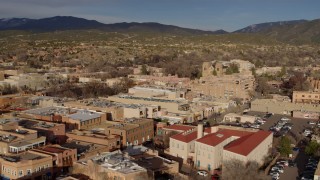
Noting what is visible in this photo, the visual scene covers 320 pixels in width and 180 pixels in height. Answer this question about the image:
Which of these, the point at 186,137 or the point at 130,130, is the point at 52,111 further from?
the point at 186,137

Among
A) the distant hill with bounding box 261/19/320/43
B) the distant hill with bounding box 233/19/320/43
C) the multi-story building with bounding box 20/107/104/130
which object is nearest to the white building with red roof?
the multi-story building with bounding box 20/107/104/130

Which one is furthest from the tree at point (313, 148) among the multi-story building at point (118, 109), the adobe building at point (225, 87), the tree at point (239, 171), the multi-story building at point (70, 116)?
the adobe building at point (225, 87)

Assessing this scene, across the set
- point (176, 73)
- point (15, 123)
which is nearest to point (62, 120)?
point (15, 123)

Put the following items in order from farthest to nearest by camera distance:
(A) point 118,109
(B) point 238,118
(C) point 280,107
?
1. (C) point 280,107
2. (B) point 238,118
3. (A) point 118,109

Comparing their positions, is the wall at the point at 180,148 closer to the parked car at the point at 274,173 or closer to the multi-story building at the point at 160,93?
the parked car at the point at 274,173

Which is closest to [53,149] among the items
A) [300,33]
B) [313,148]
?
[313,148]

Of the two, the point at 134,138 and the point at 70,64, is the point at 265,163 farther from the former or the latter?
the point at 70,64
